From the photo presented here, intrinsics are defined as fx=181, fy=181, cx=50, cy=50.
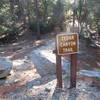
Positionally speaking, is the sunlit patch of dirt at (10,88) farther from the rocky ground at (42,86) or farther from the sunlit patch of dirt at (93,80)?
the sunlit patch of dirt at (93,80)

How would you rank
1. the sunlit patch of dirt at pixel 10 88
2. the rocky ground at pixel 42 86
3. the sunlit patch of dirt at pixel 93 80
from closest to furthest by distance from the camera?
1. the rocky ground at pixel 42 86
2. the sunlit patch of dirt at pixel 93 80
3. the sunlit patch of dirt at pixel 10 88

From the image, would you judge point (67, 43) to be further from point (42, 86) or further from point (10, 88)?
point (10, 88)

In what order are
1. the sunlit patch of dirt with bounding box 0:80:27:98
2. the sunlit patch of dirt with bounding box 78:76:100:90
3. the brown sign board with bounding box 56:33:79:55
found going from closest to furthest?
the brown sign board with bounding box 56:33:79:55, the sunlit patch of dirt with bounding box 78:76:100:90, the sunlit patch of dirt with bounding box 0:80:27:98

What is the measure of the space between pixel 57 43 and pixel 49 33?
14565mm

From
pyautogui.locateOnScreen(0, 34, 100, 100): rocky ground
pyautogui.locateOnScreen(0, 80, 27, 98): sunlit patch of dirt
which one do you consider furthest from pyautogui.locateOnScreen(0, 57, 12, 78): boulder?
pyautogui.locateOnScreen(0, 80, 27, 98): sunlit patch of dirt

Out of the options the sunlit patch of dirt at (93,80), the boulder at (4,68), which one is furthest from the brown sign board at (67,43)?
the boulder at (4,68)

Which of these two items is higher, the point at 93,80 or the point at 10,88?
the point at 93,80

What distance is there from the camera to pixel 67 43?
5.31 meters

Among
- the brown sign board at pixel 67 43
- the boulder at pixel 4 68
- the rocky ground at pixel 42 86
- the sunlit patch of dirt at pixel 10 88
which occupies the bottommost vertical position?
the sunlit patch of dirt at pixel 10 88

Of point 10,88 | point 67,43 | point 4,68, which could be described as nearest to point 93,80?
point 67,43

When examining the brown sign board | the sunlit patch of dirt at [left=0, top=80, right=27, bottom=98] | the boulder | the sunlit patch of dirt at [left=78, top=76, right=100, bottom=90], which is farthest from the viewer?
the boulder

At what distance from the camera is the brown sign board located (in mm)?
5262

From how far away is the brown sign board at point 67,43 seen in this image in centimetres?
526

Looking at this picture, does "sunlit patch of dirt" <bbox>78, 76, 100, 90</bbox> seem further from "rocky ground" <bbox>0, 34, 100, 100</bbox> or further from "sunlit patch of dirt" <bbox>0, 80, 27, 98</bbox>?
"sunlit patch of dirt" <bbox>0, 80, 27, 98</bbox>
